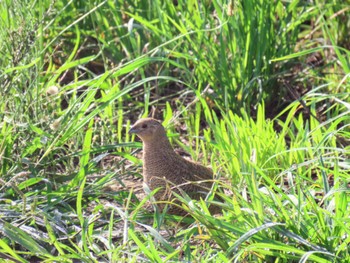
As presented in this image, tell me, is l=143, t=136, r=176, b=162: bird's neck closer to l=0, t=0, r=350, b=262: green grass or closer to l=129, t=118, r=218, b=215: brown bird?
l=129, t=118, r=218, b=215: brown bird

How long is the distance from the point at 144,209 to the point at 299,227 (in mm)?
1087

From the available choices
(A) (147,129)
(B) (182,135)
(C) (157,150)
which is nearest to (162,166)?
(C) (157,150)

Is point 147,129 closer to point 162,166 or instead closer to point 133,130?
point 133,130

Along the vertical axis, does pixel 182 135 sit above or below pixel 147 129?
below

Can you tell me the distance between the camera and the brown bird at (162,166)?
16.6 ft

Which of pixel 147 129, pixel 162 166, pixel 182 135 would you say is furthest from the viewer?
pixel 182 135

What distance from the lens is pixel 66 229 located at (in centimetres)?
465

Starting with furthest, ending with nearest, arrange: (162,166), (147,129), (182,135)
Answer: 1. (182,135)
2. (147,129)
3. (162,166)

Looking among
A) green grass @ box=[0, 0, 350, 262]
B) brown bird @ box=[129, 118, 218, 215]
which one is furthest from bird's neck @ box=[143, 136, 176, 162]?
green grass @ box=[0, 0, 350, 262]

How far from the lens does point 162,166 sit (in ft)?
16.9

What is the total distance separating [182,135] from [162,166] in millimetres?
741

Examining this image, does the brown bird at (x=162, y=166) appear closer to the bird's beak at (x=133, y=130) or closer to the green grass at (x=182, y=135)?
the bird's beak at (x=133, y=130)

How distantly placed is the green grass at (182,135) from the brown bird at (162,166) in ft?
0.34

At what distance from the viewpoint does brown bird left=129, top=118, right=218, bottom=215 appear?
16.6 feet
